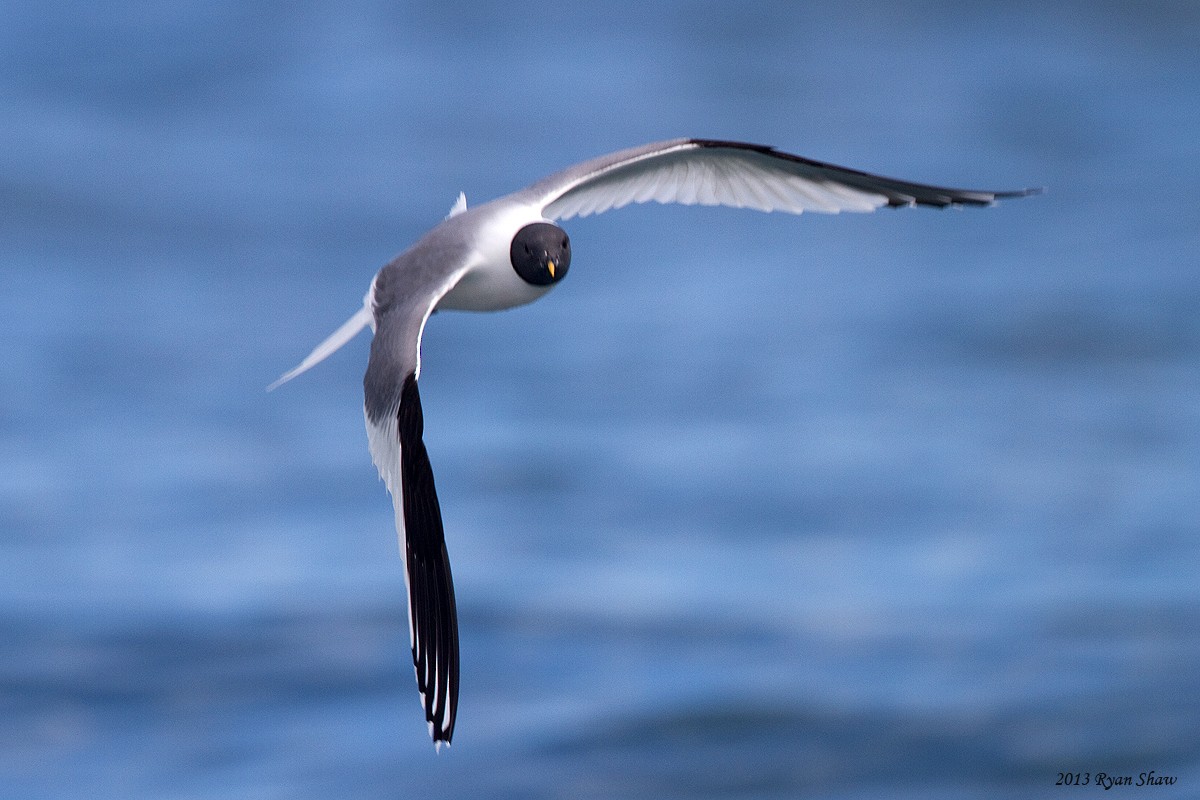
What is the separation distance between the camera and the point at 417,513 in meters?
6.70

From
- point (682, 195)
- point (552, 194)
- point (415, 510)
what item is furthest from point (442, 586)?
point (682, 195)

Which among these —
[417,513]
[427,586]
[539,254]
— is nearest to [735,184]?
[539,254]

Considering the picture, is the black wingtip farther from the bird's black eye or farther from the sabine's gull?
the bird's black eye

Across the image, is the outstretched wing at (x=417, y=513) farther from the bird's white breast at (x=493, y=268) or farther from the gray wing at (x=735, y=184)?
the gray wing at (x=735, y=184)

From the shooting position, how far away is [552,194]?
8.10 metres

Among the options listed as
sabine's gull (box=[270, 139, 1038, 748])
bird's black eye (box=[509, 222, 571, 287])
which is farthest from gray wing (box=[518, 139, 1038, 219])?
bird's black eye (box=[509, 222, 571, 287])

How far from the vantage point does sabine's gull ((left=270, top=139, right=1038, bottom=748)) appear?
6.65 m

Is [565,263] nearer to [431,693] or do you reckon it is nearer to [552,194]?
[552,194]

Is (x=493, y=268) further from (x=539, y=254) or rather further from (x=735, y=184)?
(x=735, y=184)

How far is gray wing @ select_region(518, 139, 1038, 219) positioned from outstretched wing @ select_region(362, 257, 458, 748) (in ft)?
4.94

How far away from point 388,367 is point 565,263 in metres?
0.95

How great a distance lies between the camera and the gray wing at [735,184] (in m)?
8.46

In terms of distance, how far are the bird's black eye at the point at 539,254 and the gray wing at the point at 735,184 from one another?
0.80m

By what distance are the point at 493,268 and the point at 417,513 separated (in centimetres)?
136
